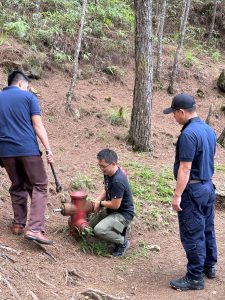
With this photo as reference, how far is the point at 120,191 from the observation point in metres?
5.69

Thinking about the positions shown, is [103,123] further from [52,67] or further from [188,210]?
[188,210]

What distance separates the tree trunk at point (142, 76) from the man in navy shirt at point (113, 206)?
4.61 meters

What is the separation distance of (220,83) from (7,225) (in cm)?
1351

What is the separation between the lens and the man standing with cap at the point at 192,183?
488 centimetres

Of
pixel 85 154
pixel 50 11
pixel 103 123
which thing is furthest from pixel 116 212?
pixel 50 11

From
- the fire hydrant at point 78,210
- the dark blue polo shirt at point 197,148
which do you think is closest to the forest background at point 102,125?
the fire hydrant at point 78,210

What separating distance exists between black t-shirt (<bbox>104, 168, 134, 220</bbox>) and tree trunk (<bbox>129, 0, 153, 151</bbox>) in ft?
15.3

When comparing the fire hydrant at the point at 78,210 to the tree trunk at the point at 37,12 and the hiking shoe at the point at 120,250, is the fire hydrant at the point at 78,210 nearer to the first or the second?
the hiking shoe at the point at 120,250

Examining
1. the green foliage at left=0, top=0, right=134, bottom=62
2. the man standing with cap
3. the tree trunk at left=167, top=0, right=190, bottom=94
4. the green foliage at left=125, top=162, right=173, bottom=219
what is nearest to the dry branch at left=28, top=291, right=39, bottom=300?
the man standing with cap

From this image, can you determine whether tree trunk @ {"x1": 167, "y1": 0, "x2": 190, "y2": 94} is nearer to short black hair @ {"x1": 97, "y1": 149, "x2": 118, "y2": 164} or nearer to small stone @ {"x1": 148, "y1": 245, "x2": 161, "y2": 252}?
small stone @ {"x1": 148, "y1": 245, "x2": 161, "y2": 252}

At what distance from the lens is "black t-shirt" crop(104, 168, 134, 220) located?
18.7 feet

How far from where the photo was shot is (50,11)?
16047 mm

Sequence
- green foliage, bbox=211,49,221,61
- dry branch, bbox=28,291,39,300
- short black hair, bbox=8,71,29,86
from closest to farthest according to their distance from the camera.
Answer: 1. dry branch, bbox=28,291,39,300
2. short black hair, bbox=8,71,29,86
3. green foliage, bbox=211,49,221,61

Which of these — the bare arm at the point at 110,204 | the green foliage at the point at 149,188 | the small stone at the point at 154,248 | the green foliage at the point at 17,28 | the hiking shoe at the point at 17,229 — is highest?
the green foliage at the point at 17,28
